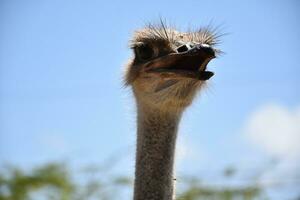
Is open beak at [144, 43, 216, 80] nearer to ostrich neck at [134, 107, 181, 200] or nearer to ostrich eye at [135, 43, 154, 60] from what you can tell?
ostrich eye at [135, 43, 154, 60]

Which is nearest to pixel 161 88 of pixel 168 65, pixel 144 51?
pixel 168 65

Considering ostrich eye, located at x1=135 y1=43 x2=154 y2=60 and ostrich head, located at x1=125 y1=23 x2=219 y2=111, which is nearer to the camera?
ostrich head, located at x1=125 y1=23 x2=219 y2=111

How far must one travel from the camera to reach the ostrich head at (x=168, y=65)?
362 centimetres

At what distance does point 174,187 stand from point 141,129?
16.3 inches

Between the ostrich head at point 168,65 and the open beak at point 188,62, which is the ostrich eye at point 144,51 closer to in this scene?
the ostrich head at point 168,65

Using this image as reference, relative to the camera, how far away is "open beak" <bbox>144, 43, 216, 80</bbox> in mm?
3568

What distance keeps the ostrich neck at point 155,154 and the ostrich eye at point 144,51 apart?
31cm

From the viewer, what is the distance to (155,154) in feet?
13.3

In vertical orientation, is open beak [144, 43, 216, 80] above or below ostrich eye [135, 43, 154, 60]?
below

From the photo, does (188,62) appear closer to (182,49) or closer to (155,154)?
(182,49)

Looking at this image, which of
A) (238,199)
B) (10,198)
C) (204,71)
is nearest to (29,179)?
(10,198)

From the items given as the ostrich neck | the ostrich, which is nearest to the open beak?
the ostrich

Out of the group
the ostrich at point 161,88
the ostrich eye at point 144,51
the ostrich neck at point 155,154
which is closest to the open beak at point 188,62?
the ostrich at point 161,88

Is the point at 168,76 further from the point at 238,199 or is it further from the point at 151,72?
the point at 238,199
